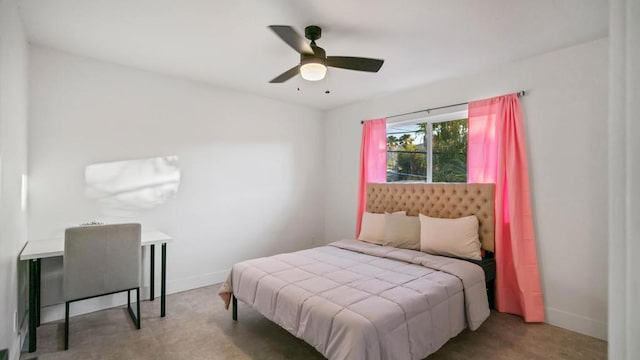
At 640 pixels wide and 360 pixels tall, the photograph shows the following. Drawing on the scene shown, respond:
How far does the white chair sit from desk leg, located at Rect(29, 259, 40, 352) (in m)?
0.21

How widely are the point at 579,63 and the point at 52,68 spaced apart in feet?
16.5

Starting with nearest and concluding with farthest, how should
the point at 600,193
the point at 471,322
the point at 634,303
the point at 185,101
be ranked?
1. the point at 634,303
2. the point at 471,322
3. the point at 600,193
4. the point at 185,101

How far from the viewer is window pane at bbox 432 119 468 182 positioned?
3.87m

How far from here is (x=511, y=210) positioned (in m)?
3.18

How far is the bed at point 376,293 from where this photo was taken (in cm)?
194

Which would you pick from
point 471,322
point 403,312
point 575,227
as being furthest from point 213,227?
point 575,227

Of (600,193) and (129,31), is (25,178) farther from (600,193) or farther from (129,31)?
(600,193)

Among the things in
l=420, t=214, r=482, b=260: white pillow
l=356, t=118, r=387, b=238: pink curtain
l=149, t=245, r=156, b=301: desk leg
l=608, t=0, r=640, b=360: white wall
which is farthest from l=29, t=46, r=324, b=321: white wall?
l=608, t=0, r=640, b=360: white wall

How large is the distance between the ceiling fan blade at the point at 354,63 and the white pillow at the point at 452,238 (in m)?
1.87

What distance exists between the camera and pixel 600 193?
9.04 feet

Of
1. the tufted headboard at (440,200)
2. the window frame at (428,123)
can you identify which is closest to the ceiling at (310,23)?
the window frame at (428,123)

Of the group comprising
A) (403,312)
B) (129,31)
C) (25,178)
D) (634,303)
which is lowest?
(403,312)

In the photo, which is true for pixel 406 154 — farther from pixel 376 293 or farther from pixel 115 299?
pixel 115 299

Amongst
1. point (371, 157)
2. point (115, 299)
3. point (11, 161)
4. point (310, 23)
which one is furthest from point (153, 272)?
point (371, 157)
